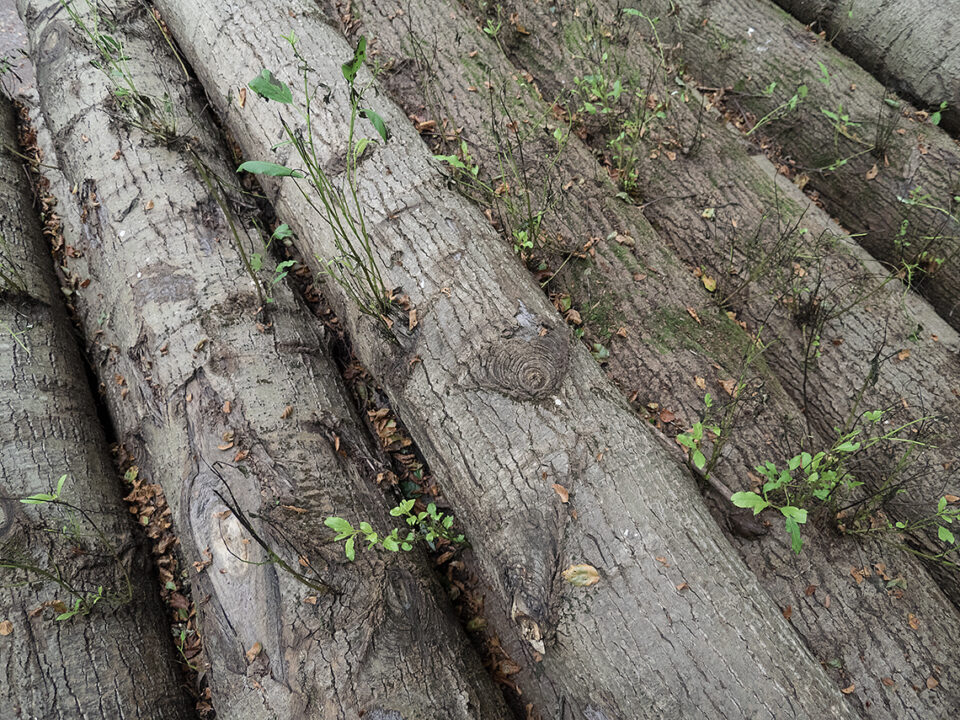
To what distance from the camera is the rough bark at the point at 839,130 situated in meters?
2.78

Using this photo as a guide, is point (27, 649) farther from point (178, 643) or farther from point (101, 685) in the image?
point (178, 643)

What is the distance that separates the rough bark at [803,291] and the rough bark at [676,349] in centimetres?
23

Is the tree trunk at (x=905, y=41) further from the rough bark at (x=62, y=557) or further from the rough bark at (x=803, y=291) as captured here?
the rough bark at (x=62, y=557)

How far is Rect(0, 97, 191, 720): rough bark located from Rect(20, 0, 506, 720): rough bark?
0.18 meters

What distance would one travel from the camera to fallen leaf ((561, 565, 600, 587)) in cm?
161

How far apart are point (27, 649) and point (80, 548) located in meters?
0.34

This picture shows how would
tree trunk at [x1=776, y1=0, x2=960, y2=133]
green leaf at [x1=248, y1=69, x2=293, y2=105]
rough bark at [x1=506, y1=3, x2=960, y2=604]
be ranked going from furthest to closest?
tree trunk at [x1=776, y1=0, x2=960, y2=133] < rough bark at [x1=506, y1=3, x2=960, y2=604] < green leaf at [x1=248, y1=69, x2=293, y2=105]

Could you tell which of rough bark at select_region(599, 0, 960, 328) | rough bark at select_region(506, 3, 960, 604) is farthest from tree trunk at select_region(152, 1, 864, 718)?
rough bark at select_region(599, 0, 960, 328)

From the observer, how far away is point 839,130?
301 centimetres

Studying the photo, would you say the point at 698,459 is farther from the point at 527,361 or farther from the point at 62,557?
the point at 62,557

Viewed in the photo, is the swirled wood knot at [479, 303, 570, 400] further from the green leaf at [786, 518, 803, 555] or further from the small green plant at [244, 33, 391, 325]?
the green leaf at [786, 518, 803, 555]

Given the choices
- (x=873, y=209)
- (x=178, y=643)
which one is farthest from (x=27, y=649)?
(x=873, y=209)

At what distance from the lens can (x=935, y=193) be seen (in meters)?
2.78

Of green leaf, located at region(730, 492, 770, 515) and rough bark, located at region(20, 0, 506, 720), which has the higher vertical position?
green leaf, located at region(730, 492, 770, 515)
